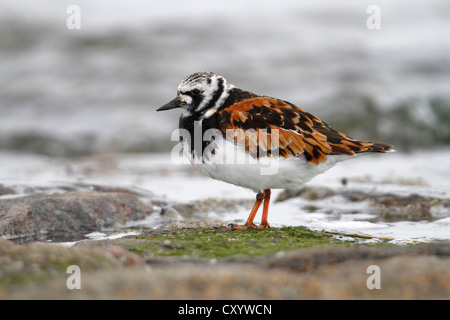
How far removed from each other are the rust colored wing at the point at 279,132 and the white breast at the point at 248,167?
0.06m

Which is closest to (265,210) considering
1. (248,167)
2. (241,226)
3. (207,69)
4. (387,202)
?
(241,226)

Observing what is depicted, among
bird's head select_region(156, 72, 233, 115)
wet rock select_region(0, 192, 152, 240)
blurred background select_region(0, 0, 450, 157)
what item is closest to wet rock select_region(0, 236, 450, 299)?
wet rock select_region(0, 192, 152, 240)

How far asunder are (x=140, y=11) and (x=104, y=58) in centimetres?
386

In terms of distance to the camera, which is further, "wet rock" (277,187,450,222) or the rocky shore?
"wet rock" (277,187,450,222)

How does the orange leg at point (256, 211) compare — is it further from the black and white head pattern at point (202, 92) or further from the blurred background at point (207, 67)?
the blurred background at point (207, 67)

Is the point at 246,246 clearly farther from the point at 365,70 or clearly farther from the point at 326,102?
the point at 365,70

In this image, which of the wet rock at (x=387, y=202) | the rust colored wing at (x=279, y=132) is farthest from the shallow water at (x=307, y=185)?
the rust colored wing at (x=279, y=132)

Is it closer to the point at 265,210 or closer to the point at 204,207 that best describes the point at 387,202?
the point at 265,210

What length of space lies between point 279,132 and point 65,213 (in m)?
2.09

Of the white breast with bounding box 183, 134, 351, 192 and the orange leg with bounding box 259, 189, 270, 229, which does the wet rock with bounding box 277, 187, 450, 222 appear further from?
the white breast with bounding box 183, 134, 351, 192

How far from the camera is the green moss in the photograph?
3.19m

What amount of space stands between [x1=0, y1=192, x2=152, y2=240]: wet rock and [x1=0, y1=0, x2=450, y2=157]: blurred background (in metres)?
6.06

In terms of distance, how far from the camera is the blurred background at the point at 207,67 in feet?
39.7
